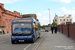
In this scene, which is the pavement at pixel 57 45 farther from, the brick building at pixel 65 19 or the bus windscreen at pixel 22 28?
the brick building at pixel 65 19

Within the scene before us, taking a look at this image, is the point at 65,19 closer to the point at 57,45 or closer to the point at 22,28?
the point at 22,28

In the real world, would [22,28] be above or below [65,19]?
below

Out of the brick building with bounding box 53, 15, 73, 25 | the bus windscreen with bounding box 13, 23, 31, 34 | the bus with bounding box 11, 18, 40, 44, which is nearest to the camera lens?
the bus with bounding box 11, 18, 40, 44

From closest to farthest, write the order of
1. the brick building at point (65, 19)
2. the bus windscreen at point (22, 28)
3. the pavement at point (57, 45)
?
1. the pavement at point (57, 45)
2. the bus windscreen at point (22, 28)
3. the brick building at point (65, 19)

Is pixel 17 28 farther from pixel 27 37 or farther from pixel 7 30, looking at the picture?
pixel 7 30

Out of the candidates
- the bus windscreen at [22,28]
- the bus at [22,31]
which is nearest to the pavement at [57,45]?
the bus at [22,31]

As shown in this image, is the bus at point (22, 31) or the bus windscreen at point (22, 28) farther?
the bus windscreen at point (22, 28)

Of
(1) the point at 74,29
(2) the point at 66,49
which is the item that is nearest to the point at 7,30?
(1) the point at 74,29

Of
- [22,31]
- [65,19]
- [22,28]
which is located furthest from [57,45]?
[65,19]

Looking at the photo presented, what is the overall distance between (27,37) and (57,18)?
501 ft

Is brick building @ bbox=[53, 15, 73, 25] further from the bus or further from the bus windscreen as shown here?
the bus windscreen

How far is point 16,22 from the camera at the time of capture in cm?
1694

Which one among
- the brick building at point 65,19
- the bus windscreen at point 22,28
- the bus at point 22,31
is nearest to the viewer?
the bus at point 22,31

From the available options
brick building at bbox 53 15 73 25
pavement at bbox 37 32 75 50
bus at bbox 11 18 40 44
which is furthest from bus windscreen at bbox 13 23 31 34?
brick building at bbox 53 15 73 25
